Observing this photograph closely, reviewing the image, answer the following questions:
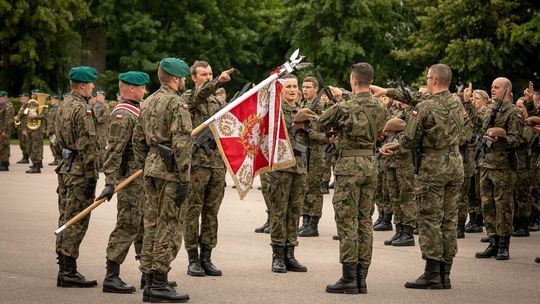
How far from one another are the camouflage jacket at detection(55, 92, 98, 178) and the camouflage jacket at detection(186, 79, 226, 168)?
3.94 feet

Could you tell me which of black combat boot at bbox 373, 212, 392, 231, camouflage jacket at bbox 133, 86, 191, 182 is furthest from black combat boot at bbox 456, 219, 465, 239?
camouflage jacket at bbox 133, 86, 191, 182

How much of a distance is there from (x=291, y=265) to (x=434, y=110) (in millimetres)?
2648

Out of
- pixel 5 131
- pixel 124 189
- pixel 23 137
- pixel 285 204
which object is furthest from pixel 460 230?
pixel 23 137

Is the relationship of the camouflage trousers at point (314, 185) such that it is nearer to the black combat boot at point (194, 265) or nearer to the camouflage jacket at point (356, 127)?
the black combat boot at point (194, 265)

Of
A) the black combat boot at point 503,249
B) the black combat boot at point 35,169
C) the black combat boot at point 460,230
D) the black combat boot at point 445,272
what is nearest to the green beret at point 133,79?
the black combat boot at point 445,272

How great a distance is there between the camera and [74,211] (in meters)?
11.7

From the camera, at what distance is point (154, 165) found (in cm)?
1065

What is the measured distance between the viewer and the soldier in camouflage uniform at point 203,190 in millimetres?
12383

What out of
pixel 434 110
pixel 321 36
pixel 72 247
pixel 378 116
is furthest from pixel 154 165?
pixel 321 36

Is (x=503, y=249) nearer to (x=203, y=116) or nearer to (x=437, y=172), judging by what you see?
(x=437, y=172)

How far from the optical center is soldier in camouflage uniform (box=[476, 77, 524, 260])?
14.2 m

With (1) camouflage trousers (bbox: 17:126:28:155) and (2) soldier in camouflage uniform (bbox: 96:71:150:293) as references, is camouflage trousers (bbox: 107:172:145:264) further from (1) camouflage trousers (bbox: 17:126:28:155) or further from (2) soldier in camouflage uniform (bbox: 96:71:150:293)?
(1) camouflage trousers (bbox: 17:126:28:155)

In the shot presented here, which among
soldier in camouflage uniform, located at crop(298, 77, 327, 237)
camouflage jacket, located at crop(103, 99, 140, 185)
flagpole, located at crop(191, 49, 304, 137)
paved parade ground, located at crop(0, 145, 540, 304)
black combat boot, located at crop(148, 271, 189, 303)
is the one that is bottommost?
paved parade ground, located at crop(0, 145, 540, 304)

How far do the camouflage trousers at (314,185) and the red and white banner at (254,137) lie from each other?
4029 millimetres
